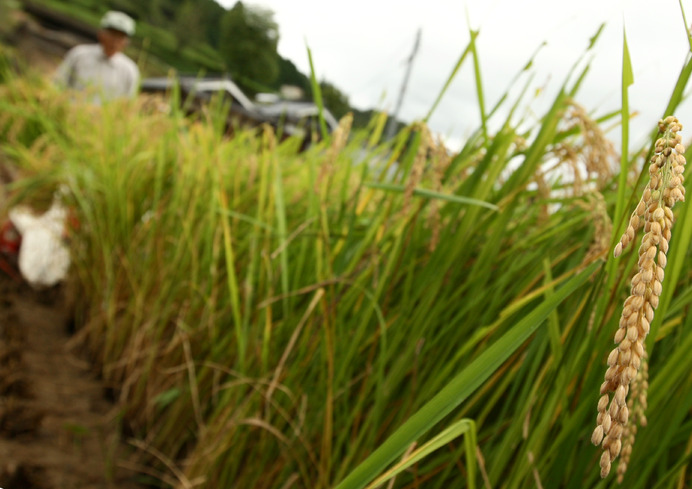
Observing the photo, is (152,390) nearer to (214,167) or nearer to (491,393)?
(214,167)

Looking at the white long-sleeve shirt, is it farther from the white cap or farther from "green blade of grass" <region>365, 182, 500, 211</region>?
"green blade of grass" <region>365, 182, 500, 211</region>

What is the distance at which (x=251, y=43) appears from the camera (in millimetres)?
2625

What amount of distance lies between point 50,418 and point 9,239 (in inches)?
63.9

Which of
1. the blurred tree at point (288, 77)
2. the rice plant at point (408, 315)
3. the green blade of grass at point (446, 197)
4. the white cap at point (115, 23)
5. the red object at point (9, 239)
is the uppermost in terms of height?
the white cap at point (115, 23)

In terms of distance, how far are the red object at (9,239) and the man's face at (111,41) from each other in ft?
11.9

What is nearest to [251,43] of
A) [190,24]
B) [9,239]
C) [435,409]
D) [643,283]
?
[9,239]

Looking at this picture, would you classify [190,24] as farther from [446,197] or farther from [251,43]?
[446,197]

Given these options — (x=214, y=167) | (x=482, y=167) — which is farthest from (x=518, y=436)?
(x=214, y=167)

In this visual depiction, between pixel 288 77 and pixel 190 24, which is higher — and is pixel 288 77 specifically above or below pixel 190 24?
below

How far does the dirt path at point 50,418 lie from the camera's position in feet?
4.85

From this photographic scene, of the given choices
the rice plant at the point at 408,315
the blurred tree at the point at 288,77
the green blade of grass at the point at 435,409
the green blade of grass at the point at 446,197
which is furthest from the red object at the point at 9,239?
the green blade of grass at the point at 435,409

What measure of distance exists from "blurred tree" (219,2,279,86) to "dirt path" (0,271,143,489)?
1207 millimetres

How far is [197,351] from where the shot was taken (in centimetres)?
169

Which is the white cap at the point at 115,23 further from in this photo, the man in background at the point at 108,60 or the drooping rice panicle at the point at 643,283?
the drooping rice panicle at the point at 643,283
